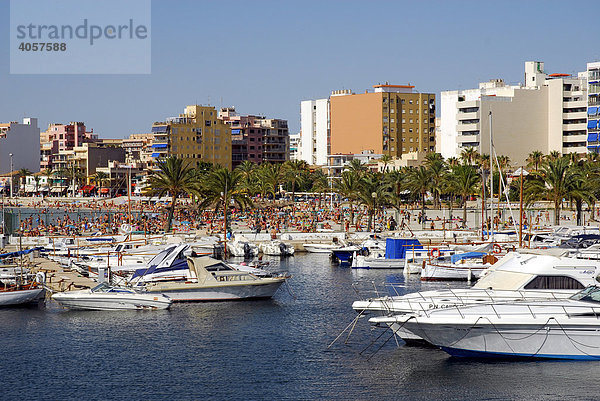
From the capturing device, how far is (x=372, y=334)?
1439 inches

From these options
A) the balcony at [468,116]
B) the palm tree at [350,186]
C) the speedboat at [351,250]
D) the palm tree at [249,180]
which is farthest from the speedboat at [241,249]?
the balcony at [468,116]

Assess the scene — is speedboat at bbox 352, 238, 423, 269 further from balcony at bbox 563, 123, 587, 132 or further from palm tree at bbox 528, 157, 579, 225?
balcony at bbox 563, 123, 587, 132

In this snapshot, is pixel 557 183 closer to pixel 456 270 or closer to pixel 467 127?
pixel 456 270

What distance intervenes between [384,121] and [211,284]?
143 m

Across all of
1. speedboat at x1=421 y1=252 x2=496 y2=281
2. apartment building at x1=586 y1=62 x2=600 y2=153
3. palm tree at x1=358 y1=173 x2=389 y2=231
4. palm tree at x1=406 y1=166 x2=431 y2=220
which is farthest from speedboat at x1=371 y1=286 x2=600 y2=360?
apartment building at x1=586 y1=62 x2=600 y2=153

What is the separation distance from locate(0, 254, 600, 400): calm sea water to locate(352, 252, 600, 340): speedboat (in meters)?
1.98

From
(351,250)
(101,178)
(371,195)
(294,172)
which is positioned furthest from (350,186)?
(101,178)

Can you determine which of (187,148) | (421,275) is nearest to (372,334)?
(421,275)

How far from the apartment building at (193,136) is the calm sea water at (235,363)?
142 metres

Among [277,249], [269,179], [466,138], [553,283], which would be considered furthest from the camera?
[466,138]

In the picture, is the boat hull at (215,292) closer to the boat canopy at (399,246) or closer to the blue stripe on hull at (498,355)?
the blue stripe on hull at (498,355)

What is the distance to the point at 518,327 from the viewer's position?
2983 cm

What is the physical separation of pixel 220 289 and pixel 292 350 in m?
11.8

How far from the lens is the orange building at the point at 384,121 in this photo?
185375mm
